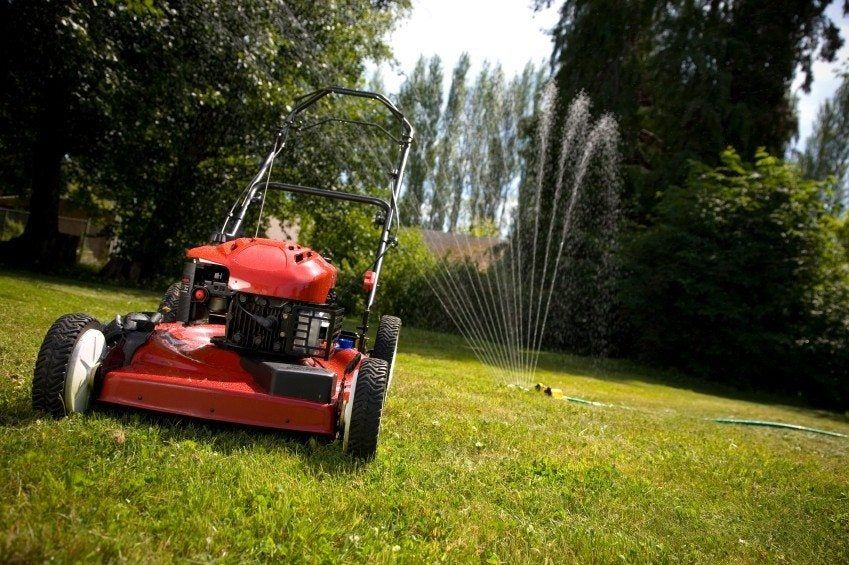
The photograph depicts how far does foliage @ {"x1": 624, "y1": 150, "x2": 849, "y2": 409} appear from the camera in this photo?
55.5 ft

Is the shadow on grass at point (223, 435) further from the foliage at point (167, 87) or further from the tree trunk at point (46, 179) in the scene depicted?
the tree trunk at point (46, 179)

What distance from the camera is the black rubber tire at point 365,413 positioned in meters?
3.90

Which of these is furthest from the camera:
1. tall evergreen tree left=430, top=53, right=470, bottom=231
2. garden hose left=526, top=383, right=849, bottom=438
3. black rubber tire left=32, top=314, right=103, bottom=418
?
tall evergreen tree left=430, top=53, right=470, bottom=231

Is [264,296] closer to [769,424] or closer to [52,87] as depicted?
[769,424]

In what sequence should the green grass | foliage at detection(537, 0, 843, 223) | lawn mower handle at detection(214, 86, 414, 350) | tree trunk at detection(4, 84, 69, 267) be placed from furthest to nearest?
foliage at detection(537, 0, 843, 223)
tree trunk at detection(4, 84, 69, 267)
lawn mower handle at detection(214, 86, 414, 350)
the green grass

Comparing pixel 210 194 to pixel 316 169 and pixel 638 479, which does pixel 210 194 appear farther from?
pixel 638 479

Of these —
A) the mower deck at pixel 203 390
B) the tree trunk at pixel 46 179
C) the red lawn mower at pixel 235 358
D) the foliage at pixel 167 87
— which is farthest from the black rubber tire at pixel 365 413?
the tree trunk at pixel 46 179

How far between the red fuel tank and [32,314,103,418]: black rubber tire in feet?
3.26

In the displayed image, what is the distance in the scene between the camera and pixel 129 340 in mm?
4238

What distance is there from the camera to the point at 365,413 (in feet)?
12.8

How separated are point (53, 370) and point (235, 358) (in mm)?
1010

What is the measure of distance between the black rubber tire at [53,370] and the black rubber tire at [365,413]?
5.15 ft

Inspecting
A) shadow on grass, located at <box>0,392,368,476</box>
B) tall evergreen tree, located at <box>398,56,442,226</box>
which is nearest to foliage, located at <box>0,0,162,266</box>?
shadow on grass, located at <box>0,392,368,476</box>

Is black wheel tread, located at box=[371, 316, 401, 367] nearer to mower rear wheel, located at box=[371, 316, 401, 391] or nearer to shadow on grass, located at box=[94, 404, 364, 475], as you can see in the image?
mower rear wheel, located at box=[371, 316, 401, 391]
